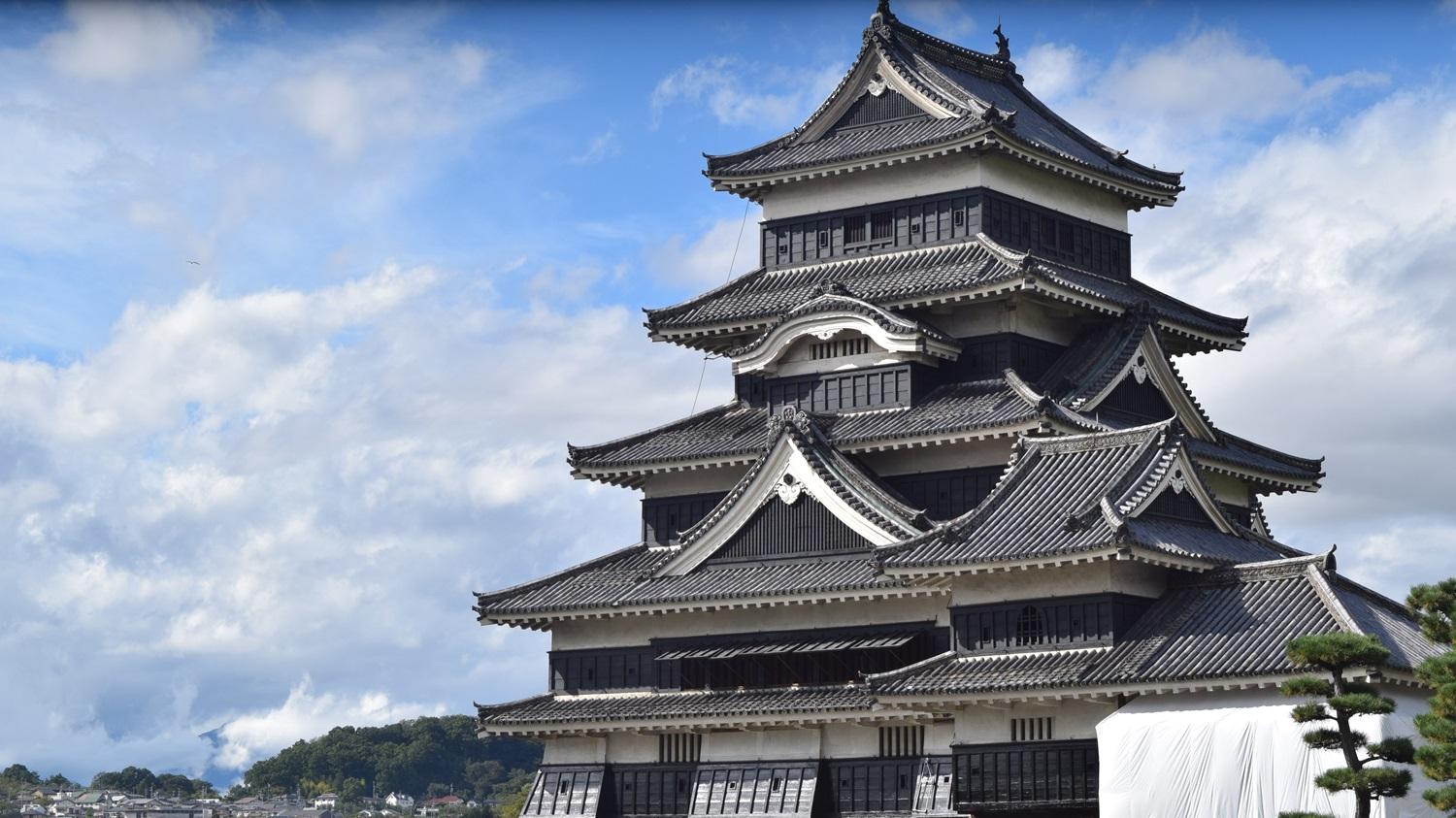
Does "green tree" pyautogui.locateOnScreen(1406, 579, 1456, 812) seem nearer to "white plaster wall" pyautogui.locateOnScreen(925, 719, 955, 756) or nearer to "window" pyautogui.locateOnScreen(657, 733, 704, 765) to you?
"white plaster wall" pyautogui.locateOnScreen(925, 719, 955, 756)

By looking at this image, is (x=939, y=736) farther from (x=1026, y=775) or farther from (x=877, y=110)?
(x=877, y=110)

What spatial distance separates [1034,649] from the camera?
45.8 metres

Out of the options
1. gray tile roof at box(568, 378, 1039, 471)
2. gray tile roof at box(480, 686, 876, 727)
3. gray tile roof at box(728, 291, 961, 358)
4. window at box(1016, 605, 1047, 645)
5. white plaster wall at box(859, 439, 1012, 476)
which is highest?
gray tile roof at box(728, 291, 961, 358)

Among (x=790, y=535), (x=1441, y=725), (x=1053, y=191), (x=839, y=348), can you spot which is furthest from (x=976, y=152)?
(x=1441, y=725)

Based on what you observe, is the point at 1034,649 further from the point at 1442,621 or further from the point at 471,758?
the point at 471,758

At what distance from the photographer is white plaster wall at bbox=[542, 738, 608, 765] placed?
54.9 m

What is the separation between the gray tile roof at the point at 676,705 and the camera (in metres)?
49.6

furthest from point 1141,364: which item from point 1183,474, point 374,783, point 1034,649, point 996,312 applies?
point 374,783

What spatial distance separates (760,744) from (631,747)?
424cm

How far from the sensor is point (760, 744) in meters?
51.8

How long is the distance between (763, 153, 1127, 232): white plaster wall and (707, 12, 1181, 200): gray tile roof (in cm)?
78

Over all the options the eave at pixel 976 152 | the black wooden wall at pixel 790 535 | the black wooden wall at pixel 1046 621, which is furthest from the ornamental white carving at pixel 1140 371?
the black wooden wall at pixel 1046 621

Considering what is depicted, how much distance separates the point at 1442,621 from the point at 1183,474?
371 inches

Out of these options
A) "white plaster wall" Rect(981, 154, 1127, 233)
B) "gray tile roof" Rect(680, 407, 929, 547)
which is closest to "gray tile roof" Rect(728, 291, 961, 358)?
"gray tile roof" Rect(680, 407, 929, 547)
